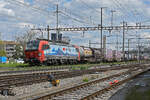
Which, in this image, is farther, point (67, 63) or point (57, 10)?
point (57, 10)

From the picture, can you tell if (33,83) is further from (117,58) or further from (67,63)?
(117,58)

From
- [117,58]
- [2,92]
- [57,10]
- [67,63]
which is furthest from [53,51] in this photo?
[117,58]

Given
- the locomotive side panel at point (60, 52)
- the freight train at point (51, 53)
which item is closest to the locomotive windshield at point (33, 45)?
the freight train at point (51, 53)

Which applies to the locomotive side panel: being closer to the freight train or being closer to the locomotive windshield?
the freight train

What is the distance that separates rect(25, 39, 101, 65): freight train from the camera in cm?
3092

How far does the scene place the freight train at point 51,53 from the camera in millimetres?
30917

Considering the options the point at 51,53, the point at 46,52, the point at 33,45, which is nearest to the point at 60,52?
the point at 51,53

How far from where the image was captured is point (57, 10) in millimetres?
42531

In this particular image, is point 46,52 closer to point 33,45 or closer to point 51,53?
point 51,53

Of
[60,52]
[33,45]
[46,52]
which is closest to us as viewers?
[33,45]

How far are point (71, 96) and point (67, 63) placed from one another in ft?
92.3

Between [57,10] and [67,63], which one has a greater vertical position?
[57,10]

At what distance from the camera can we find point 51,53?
3294cm

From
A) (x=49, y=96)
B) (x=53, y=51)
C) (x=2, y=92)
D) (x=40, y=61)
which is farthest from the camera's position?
(x=53, y=51)
